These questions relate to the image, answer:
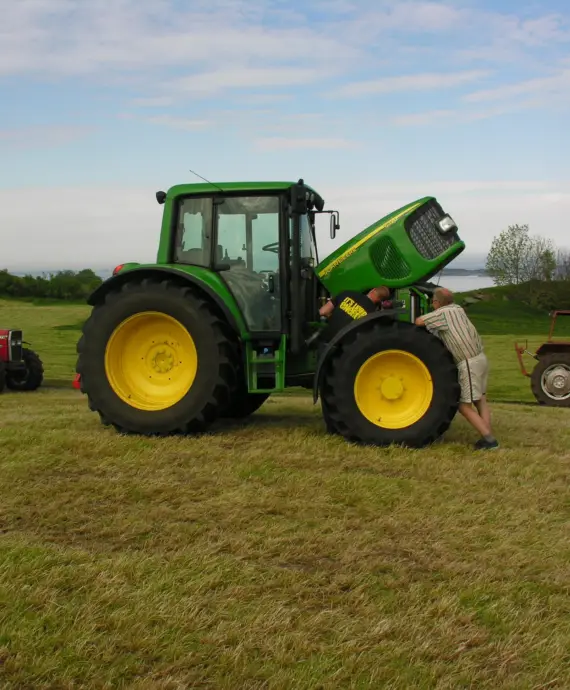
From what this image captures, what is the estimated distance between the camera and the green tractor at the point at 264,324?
706 centimetres

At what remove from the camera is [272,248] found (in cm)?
743

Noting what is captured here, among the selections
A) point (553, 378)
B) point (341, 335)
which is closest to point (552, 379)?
point (553, 378)

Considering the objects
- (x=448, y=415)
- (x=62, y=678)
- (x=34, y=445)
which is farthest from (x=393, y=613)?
(x=34, y=445)

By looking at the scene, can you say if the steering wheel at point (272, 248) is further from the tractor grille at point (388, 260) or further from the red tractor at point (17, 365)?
the red tractor at point (17, 365)

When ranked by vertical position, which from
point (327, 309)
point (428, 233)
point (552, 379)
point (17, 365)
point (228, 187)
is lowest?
point (552, 379)

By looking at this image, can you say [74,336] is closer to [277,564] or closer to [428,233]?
[428,233]

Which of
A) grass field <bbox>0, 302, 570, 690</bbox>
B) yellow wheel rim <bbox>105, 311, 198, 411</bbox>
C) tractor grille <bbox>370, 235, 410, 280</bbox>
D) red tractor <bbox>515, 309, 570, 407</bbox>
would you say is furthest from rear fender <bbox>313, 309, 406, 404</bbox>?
red tractor <bbox>515, 309, 570, 407</bbox>

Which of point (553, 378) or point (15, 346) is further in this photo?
point (15, 346)

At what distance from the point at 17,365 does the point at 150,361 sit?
33.6 feet

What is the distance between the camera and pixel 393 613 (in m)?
3.96

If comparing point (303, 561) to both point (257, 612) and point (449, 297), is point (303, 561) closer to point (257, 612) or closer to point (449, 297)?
point (257, 612)

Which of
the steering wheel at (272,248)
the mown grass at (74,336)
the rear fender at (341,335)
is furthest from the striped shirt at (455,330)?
the mown grass at (74,336)

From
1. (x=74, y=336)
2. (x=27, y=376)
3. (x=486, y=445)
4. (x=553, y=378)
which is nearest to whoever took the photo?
(x=486, y=445)

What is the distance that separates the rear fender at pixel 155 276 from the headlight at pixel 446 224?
2.27 meters
